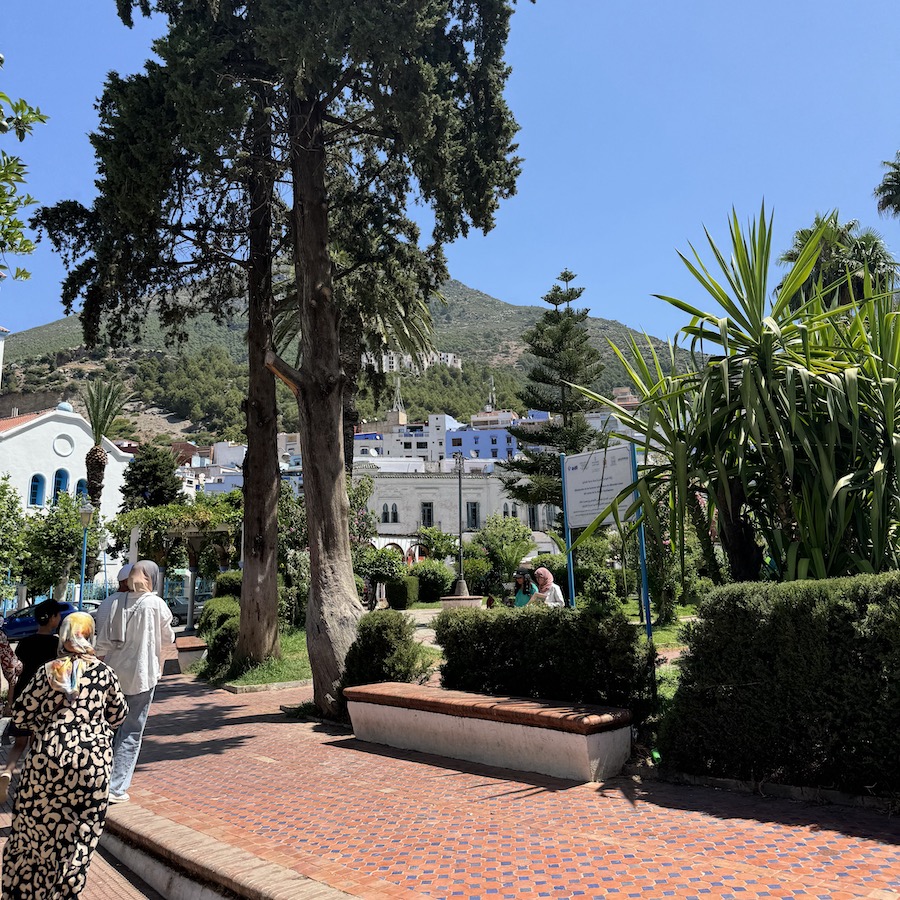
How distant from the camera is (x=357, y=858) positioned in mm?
4156

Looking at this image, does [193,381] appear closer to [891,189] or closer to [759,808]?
[891,189]

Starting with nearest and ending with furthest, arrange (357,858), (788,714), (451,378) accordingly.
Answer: (357,858), (788,714), (451,378)

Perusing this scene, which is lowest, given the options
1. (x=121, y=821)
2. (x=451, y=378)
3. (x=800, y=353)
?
(x=121, y=821)

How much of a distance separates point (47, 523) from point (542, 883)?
2799 centimetres

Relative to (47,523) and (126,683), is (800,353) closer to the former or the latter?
(126,683)

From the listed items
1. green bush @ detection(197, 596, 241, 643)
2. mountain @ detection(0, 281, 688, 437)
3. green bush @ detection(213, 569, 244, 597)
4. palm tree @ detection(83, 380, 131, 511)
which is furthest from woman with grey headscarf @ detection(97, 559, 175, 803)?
mountain @ detection(0, 281, 688, 437)

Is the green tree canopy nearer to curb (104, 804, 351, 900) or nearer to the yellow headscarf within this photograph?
curb (104, 804, 351, 900)

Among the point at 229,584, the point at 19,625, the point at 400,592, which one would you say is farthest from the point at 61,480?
the point at 229,584

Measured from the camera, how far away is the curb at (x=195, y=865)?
3.69 meters

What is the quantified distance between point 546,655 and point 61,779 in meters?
4.01

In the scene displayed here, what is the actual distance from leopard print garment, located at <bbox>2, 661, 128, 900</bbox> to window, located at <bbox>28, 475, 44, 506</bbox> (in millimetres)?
37229

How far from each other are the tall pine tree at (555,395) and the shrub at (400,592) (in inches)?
293

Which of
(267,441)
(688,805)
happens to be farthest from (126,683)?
(267,441)

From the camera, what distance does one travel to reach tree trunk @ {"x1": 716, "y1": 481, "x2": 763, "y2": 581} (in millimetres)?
6184
